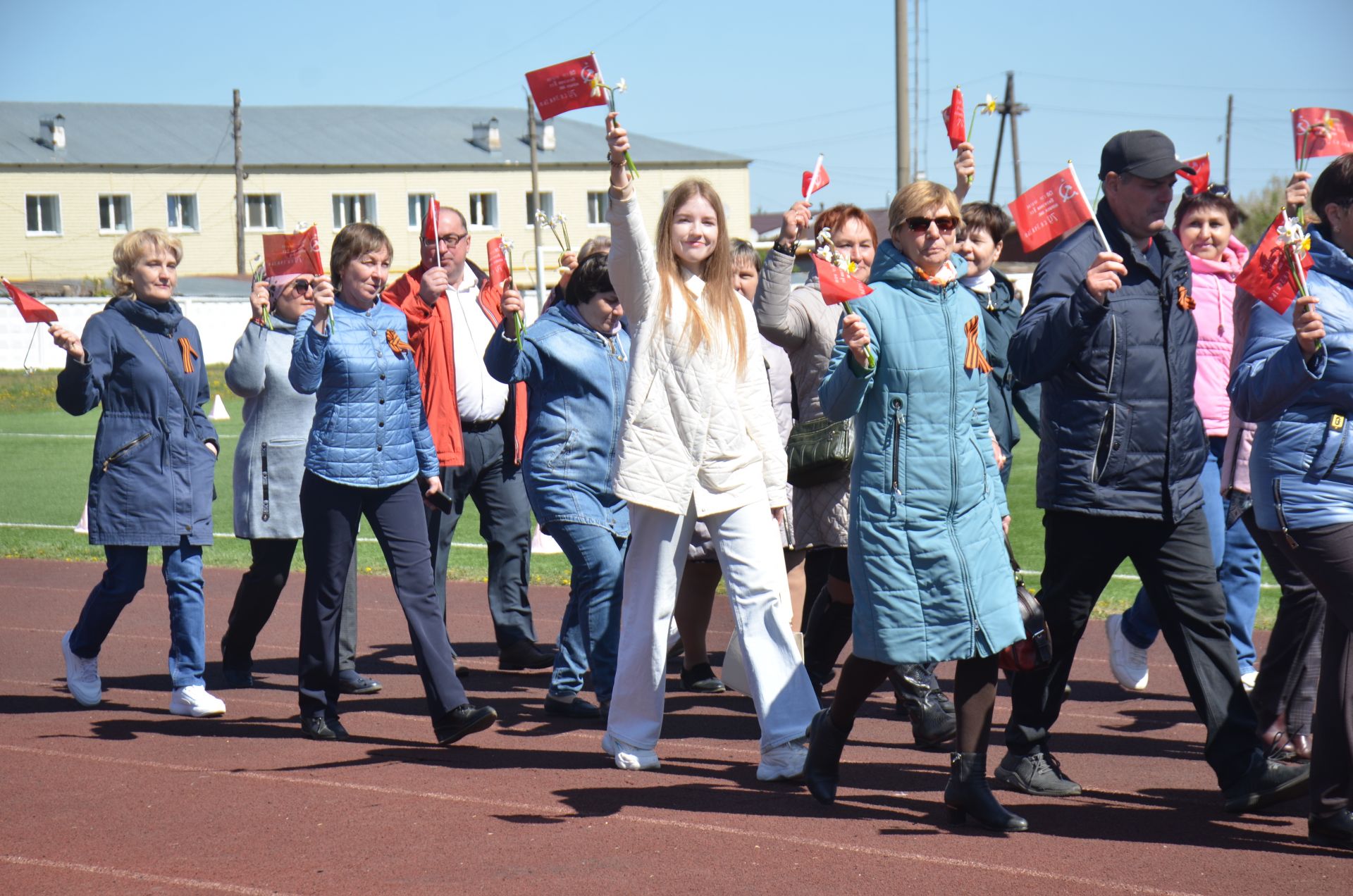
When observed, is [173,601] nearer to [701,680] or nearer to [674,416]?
[701,680]

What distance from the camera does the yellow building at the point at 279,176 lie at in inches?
2665

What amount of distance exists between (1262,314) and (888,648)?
158 cm

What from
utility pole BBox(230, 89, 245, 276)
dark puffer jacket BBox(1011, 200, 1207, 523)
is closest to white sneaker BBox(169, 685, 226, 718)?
dark puffer jacket BBox(1011, 200, 1207, 523)

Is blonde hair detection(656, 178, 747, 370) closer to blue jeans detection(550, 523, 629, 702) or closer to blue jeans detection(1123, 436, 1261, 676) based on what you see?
blue jeans detection(550, 523, 629, 702)

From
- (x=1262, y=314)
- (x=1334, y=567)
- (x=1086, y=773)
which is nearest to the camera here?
(x=1334, y=567)

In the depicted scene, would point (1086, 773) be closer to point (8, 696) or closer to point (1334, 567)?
point (1334, 567)

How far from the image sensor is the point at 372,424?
6.35m

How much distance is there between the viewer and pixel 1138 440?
5.04 meters

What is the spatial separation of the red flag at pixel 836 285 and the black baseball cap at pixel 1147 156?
40.0 inches

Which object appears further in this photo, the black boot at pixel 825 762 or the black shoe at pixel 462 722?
the black shoe at pixel 462 722

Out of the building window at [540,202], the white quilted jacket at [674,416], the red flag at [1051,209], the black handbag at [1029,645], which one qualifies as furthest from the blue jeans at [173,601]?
the building window at [540,202]

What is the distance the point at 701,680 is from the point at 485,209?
68.6 m

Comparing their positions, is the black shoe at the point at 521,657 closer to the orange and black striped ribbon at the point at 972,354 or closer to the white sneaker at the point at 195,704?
the white sneaker at the point at 195,704

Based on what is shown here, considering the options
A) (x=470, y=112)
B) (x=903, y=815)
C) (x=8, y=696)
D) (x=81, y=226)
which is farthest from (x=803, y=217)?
(x=470, y=112)
